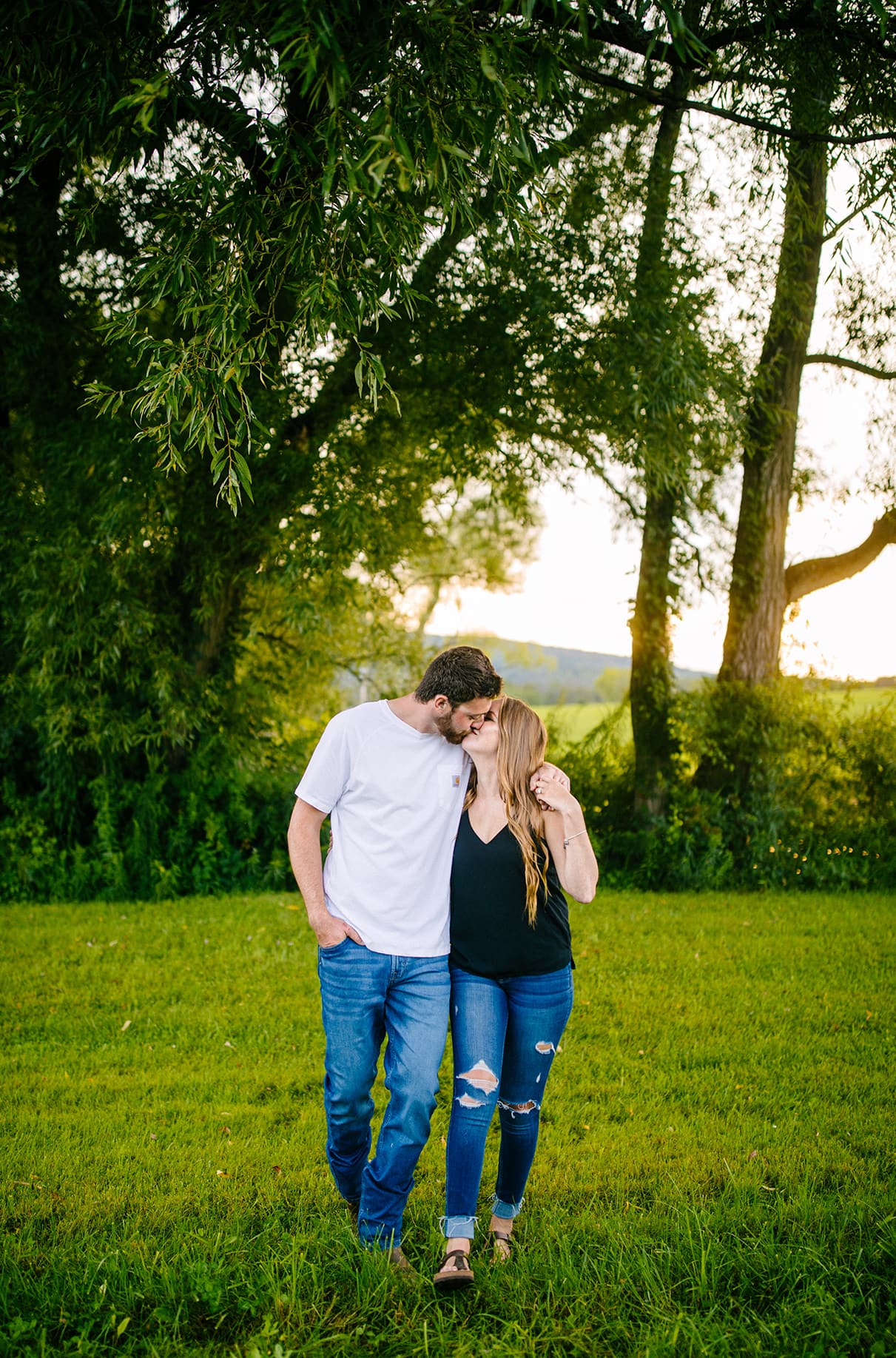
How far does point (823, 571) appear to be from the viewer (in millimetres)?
10961

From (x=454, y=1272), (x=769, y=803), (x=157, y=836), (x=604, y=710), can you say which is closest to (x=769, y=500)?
(x=604, y=710)

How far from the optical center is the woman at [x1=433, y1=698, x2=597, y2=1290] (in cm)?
310

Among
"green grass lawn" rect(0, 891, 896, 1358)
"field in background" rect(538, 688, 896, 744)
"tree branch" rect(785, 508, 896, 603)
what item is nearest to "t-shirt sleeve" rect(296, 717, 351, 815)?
"green grass lawn" rect(0, 891, 896, 1358)

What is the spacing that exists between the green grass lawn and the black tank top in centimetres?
103

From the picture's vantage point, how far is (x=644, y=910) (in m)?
8.73

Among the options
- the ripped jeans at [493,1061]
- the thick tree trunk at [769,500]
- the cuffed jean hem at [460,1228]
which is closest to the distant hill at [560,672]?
the thick tree trunk at [769,500]

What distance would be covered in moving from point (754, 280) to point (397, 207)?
21.8 ft

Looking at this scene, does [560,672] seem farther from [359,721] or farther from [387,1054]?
[387,1054]

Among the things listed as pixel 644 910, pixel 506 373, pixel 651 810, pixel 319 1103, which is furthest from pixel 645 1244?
pixel 651 810

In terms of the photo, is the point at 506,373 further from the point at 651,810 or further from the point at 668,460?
the point at 651,810

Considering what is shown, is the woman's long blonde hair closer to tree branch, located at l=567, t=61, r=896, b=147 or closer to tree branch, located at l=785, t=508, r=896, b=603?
tree branch, located at l=567, t=61, r=896, b=147

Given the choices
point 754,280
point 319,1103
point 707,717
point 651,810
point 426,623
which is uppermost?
point 754,280

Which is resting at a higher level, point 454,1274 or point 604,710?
point 604,710

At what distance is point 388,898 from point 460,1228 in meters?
1.10
